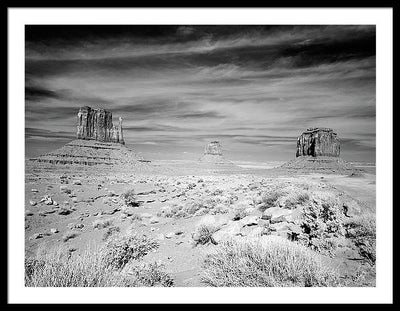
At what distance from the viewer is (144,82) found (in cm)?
432

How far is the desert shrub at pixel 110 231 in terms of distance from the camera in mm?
4271

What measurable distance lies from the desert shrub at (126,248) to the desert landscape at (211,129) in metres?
0.02

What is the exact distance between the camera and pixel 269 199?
4.95 meters

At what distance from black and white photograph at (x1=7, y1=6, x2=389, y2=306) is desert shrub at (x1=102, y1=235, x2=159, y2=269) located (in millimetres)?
A: 22

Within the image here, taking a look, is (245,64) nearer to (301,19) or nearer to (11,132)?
(301,19)

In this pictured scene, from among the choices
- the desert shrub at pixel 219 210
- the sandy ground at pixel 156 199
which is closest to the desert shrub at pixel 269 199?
the sandy ground at pixel 156 199

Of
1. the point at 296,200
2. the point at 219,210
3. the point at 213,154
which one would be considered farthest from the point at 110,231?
the point at 296,200

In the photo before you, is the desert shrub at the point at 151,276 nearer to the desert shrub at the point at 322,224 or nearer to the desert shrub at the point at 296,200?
the desert shrub at the point at 322,224

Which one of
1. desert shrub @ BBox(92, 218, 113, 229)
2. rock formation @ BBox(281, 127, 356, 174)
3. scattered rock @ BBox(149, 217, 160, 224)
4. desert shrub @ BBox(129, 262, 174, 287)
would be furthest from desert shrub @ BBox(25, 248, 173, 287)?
rock formation @ BBox(281, 127, 356, 174)

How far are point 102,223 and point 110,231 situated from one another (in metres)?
0.35

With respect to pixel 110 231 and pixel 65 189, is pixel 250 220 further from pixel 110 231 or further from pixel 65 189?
pixel 65 189

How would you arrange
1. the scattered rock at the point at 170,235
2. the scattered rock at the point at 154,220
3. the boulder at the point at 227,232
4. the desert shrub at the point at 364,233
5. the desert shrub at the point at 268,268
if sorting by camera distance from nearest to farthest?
the desert shrub at the point at 268,268
the desert shrub at the point at 364,233
the boulder at the point at 227,232
the scattered rock at the point at 170,235
the scattered rock at the point at 154,220

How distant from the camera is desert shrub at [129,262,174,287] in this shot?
307 centimetres

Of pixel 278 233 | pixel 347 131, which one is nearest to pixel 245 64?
pixel 347 131
